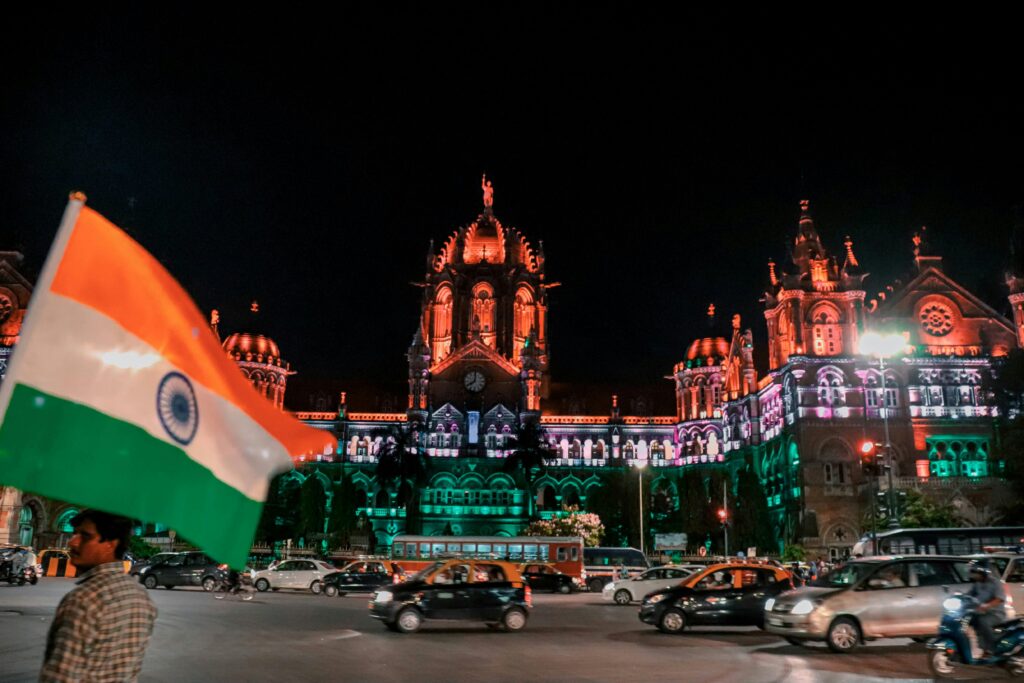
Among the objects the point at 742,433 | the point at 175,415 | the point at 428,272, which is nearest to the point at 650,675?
the point at 175,415

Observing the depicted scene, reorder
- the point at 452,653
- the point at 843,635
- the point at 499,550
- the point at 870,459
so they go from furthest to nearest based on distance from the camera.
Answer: the point at 499,550 < the point at 870,459 < the point at 843,635 < the point at 452,653

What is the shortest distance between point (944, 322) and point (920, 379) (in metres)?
5.29

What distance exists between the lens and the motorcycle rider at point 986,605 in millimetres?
12734

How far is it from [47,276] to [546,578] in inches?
1497

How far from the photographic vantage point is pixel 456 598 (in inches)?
783

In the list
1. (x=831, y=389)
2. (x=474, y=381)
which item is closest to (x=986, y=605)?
(x=831, y=389)

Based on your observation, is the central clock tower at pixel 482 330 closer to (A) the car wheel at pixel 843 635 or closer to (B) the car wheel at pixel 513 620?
(B) the car wheel at pixel 513 620

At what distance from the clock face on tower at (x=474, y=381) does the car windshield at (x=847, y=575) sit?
6837cm

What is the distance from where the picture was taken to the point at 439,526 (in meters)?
79.6

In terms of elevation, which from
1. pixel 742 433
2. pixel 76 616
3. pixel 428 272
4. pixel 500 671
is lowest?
pixel 500 671

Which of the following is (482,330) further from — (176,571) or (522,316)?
(176,571)

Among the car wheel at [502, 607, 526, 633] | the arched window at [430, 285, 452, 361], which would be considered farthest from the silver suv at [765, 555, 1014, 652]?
the arched window at [430, 285, 452, 361]

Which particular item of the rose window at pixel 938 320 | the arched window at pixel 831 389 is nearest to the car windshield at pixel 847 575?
the arched window at pixel 831 389

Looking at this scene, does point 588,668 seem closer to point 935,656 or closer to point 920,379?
point 935,656
